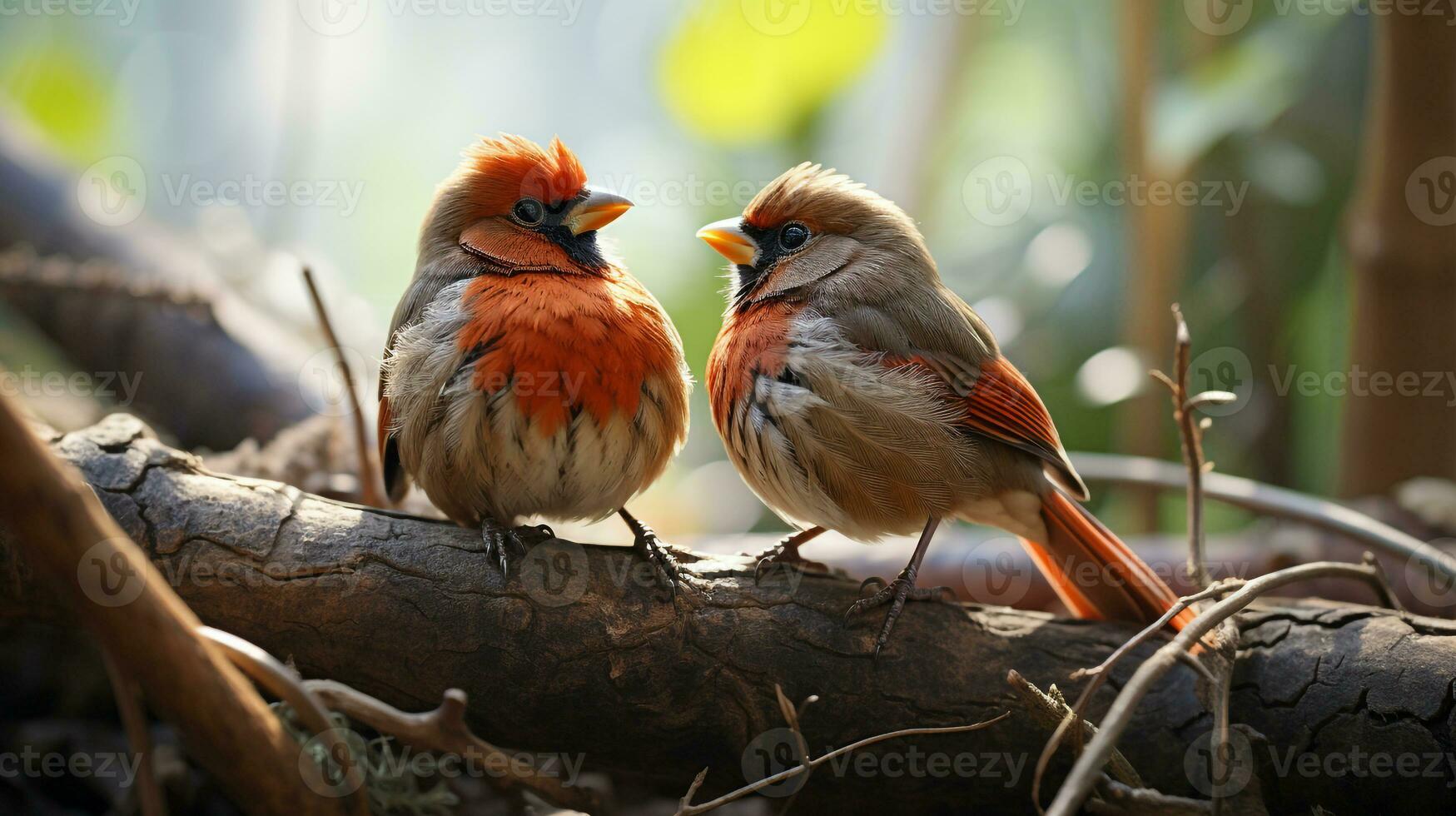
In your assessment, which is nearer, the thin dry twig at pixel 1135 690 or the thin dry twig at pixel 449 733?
the thin dry twig at pixel 1135 690

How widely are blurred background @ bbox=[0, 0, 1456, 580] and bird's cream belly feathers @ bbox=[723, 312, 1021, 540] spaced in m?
1.35

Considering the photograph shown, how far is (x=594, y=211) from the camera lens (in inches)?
94.0

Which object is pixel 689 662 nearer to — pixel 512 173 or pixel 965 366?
pixel 965 366

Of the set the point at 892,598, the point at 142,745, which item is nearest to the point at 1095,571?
the point at 892,598

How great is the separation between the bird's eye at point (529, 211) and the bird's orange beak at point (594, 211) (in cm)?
7

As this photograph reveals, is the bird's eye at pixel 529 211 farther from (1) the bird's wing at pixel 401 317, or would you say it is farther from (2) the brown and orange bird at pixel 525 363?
(1) the bird's wing at pixel 401 317

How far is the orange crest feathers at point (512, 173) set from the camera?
2348 millimetres

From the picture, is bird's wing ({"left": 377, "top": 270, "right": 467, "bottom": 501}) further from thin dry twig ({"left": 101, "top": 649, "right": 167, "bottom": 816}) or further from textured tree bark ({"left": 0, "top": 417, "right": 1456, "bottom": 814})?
thin dry twig ({"left": 101, "top": 649, "right": 167, "bottom": 816})

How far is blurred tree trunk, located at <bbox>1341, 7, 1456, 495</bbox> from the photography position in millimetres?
3021

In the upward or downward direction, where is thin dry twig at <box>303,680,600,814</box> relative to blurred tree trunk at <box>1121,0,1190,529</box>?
downward

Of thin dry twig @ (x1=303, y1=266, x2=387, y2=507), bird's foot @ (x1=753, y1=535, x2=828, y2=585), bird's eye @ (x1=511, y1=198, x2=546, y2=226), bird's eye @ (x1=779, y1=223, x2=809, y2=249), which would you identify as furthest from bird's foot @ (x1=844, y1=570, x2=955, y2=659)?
thin dry twig @ (x1=303, y1=266, x2=387, y2=507)

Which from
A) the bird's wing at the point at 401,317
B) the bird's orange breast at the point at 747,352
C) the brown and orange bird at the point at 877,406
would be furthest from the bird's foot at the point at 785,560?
the bird's wing at the point at 401,317

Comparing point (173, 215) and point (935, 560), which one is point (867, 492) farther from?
point (173, 215)

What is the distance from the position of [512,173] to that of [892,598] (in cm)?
128
